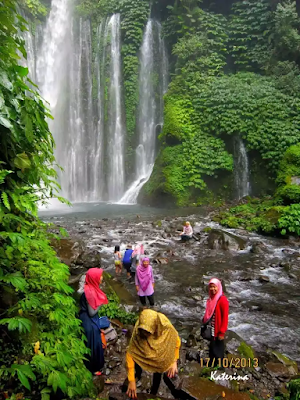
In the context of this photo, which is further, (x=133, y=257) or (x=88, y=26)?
(x=88, y=26)

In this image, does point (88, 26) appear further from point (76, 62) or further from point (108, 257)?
point (108, 257)

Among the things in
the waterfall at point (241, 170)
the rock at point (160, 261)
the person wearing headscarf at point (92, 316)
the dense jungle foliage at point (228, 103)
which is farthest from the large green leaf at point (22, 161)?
the waterfall at point (241, 170)

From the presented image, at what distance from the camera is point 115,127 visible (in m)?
24.3

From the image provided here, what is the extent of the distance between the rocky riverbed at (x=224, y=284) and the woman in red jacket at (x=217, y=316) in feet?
1.15

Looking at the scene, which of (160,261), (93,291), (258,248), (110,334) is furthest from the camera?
(258,248)

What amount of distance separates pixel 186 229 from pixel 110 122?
667 inches

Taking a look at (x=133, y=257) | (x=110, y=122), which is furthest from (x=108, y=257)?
(x=110, y=122)

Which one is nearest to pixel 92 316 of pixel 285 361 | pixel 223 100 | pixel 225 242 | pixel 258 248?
pixel 285 361

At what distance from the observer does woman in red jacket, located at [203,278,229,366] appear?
3549 mm

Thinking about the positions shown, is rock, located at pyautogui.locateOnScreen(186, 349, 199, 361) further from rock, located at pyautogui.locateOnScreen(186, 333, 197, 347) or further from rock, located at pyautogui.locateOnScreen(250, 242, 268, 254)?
rock, located at pyautogui.locateOnScreen(250, 242, 268, 254)

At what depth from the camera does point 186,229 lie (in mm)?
10391

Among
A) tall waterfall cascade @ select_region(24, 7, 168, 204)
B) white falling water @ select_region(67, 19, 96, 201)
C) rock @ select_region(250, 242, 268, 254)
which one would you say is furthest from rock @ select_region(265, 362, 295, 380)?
white falling water @ select_region(67, 19, 96, 201)

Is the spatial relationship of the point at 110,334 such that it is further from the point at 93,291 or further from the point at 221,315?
the point at 221,315

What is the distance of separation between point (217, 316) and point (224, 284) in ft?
11.6
